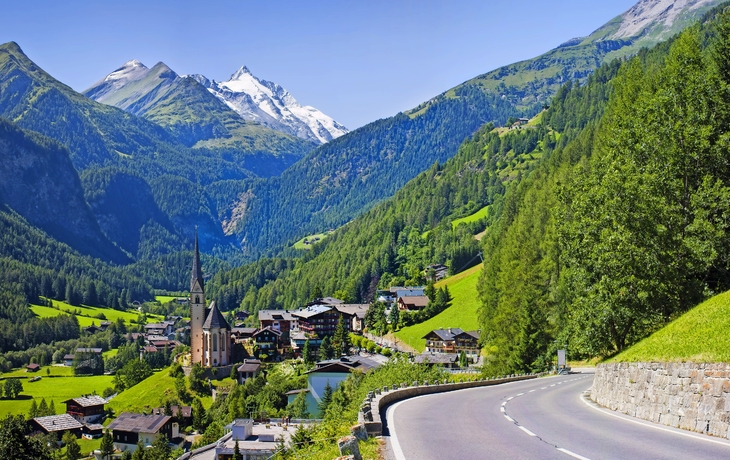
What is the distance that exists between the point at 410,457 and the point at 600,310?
73.8ft

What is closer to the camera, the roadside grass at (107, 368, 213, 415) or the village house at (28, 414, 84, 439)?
the village house at (28, 414, 84, 439)

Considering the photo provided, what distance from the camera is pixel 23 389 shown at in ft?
402

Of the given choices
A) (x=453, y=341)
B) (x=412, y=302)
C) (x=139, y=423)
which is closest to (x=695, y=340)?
(x=139, y=423)

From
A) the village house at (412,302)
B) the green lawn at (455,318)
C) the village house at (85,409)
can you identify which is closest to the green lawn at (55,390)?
the village house at (85,409)

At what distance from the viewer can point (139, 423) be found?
282ft

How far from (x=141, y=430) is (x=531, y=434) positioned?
74547 mm

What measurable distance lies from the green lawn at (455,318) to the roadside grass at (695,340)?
78.1 meters

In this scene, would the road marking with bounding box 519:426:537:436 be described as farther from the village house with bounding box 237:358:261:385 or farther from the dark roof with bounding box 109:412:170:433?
the village house with bounding box 237:358:261:385

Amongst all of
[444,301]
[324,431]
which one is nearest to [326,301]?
[444,301]

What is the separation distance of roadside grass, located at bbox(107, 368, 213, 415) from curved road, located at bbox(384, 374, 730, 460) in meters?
76.6

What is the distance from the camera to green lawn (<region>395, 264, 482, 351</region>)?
108m

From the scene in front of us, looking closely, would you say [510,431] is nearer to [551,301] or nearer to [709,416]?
[709,416]

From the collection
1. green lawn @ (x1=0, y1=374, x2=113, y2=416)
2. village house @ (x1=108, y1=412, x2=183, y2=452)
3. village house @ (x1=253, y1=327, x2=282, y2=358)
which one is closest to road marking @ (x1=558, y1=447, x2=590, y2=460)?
village house @ (x1=108, y1=412, x2=183, y2=452)

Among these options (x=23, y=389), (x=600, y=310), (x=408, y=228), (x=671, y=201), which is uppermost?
(x=408, y=228)
